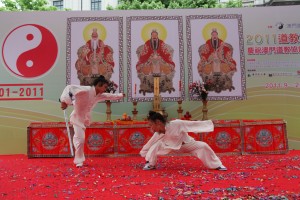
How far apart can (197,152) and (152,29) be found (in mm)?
3199

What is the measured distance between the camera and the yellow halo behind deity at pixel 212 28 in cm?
661

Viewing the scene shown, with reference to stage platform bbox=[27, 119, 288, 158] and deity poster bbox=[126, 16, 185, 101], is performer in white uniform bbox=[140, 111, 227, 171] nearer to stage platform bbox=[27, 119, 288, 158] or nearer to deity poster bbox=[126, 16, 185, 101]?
stage platform bbox=[27, 119, 288, 158]

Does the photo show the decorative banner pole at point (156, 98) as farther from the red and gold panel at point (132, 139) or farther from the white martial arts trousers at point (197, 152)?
the white martial arts trousers at point (197, 152)

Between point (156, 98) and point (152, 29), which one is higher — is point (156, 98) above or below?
below

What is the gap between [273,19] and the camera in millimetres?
6660

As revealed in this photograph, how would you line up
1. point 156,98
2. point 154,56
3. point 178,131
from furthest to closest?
1. point 154,56
2. point 156,98
3. point 178,131

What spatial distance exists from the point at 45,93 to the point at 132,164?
2655 millimetres

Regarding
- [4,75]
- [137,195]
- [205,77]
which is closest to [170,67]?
[205,77]

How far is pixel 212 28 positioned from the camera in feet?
21.8

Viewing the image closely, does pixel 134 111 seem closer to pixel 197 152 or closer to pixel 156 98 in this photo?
pixel 156 98

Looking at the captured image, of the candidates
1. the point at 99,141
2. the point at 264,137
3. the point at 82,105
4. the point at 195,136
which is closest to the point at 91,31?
the point at 99,141

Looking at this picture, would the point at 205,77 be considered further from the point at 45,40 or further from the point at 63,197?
the point at 63,197

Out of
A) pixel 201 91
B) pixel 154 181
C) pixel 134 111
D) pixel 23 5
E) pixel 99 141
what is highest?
pixel 23 5

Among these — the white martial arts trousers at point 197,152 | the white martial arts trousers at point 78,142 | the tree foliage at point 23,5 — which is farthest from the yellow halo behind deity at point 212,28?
the tree foliage at point 23,5
